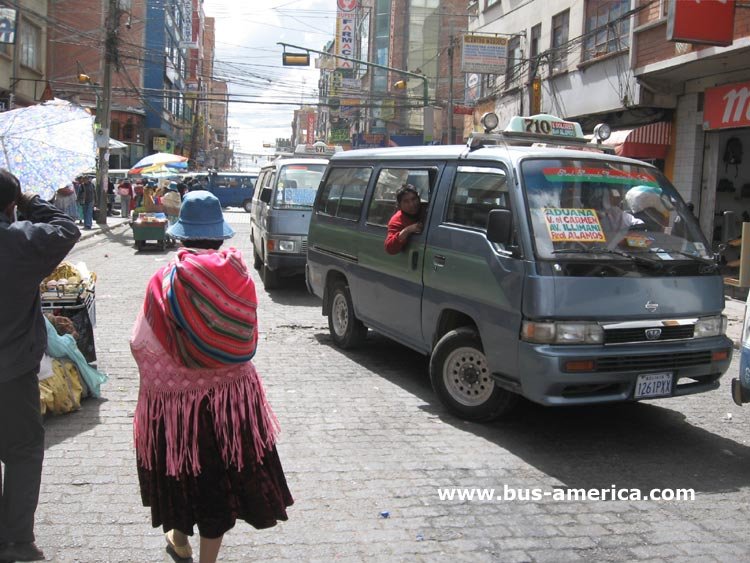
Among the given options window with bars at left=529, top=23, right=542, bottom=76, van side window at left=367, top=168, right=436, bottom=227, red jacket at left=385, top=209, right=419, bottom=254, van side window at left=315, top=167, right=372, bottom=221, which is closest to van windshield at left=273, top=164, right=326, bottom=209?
van side window at left=315, top=167, right=372, bottom=221

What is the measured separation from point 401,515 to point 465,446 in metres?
1.23

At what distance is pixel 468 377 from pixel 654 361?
138 centimetres

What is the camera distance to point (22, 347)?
3.36m

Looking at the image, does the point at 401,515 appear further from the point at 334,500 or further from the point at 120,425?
the point at 120,425

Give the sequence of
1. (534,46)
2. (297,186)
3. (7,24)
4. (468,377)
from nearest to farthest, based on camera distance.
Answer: (468,377) → (297,186) → (7,24) → (534,46)

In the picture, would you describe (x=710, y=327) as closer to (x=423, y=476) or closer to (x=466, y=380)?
(x=466, y=380)

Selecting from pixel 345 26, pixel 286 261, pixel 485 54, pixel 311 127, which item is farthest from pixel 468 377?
pixel 311 127

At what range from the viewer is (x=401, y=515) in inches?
165

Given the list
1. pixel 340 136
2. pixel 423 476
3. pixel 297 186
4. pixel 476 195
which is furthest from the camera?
pixel 340 136

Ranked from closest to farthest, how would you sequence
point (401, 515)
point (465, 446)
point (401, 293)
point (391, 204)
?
point (401, 515) < point (465, 446) < point (401, 293) < point (391, 204)

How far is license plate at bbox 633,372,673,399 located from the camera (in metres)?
5.14

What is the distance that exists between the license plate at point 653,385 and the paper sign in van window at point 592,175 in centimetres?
147

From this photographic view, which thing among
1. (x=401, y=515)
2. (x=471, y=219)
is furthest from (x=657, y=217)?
(x=401, y=515)

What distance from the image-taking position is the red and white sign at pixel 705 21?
12.0 meters
